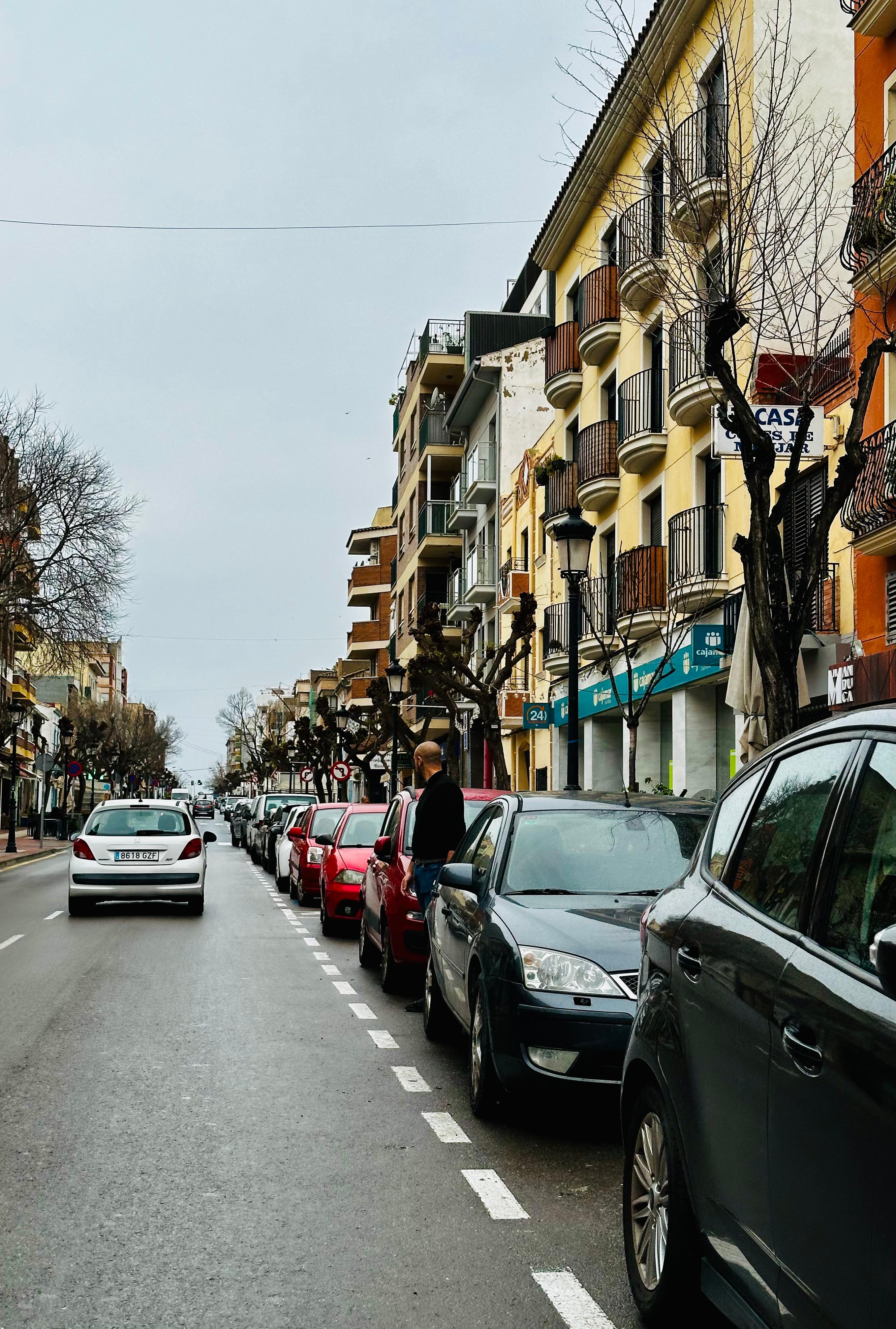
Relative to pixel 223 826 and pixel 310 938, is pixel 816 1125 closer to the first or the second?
pixel 310 938

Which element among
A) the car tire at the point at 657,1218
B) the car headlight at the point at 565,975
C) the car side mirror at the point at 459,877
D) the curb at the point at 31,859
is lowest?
the curb at the point at 31,859

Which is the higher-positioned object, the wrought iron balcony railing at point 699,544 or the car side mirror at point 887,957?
the wrought iron balcony railing at point 699,544

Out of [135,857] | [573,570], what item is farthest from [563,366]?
[573,570]

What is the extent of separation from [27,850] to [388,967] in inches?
1595

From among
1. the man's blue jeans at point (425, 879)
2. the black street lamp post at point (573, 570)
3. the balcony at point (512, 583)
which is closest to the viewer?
the man's blue jeans at point (425, 879)

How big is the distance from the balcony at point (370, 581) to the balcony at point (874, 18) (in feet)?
186

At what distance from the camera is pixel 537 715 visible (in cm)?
3697

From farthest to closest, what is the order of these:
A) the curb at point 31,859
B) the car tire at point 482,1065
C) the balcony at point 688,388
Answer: the curb at point 31,859 < the balcony at point 688,388 < the car tire at point 482,1065

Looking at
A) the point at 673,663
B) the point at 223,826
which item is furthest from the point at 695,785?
the point at 223,826

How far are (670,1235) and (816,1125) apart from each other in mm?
1227

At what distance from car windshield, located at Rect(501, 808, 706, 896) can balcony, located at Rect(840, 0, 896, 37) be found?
13734 millimetres

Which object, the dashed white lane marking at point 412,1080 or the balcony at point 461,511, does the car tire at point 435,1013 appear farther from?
the balcony at point 461,511

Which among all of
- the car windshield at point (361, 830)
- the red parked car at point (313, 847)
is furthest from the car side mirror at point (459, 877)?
the red parked car at point (313, 847)

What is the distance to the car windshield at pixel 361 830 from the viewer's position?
17.8 m
